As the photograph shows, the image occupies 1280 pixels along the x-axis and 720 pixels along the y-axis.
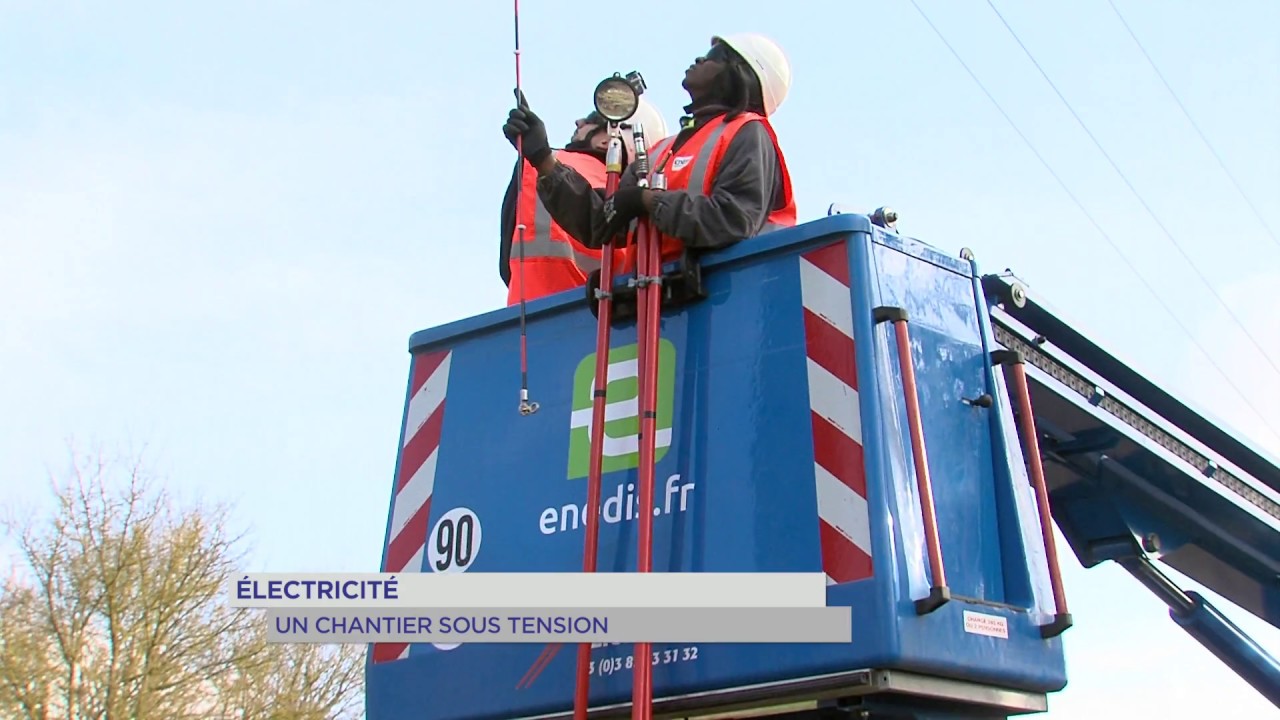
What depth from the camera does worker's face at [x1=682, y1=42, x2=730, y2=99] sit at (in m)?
4.32

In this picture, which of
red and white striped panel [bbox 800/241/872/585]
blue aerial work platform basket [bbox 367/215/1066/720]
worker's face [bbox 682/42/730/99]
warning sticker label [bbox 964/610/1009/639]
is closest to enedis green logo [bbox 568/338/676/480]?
blue aerial work platform basket [bbox 367/215/1066/720]

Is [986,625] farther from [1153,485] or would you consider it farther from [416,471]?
[1153,485]

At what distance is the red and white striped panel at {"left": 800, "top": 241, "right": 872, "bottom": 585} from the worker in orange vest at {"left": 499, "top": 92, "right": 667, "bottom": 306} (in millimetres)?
679

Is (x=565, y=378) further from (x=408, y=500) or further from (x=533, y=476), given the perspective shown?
(x=408, y=500)

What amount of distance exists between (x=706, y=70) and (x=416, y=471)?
144 cm

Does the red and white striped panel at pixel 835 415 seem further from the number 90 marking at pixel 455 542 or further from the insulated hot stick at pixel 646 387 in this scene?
the number 90 marking at pixel 455 542

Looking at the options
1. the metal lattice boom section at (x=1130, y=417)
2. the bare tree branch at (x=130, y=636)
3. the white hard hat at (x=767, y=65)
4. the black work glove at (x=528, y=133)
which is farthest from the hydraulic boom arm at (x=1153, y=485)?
the bare tree branch at (x=130, y=636)

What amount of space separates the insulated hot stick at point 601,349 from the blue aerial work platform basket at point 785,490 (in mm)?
67

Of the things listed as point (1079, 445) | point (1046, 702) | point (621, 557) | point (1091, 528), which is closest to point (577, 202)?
point (621, 557)

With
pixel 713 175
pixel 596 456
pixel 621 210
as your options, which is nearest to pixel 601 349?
pixel 596 456

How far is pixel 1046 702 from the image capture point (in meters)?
3.40

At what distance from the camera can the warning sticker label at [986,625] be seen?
318 centimetres

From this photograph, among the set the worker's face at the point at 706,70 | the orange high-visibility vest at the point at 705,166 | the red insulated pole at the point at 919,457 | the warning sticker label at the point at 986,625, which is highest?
the worker's face at the point at 706,70

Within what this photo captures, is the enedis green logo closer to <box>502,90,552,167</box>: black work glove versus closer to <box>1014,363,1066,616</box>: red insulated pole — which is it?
<box>502,90,552,167</box>: black work glove
